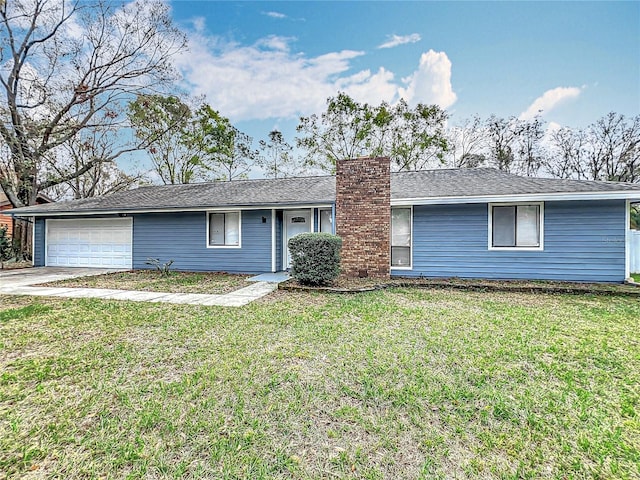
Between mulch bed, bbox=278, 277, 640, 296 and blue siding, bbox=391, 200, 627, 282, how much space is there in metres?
0.40

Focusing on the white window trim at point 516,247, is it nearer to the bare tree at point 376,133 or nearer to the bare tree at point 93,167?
the bare tree at point 376,133

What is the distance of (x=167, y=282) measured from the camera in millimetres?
8766

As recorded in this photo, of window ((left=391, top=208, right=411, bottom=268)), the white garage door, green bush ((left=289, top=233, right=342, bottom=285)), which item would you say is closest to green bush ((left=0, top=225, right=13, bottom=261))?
the white garage door

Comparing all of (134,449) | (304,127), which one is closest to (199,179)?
(304,127)

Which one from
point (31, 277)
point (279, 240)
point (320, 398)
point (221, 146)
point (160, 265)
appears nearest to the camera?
point (320, 398)

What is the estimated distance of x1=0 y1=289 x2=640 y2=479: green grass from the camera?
6.49 feet

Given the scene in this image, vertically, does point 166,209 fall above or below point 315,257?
above

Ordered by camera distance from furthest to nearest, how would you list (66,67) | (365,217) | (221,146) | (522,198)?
(221,146)
(66,67)
(365,217)
(522,198)

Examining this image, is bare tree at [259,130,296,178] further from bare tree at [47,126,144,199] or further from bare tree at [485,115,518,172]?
bare tree at [485,115,518,172]

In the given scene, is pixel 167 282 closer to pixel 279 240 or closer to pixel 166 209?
pixel 166 209

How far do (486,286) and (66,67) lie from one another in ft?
63.6

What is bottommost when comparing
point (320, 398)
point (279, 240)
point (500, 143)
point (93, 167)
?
point (320, 398)

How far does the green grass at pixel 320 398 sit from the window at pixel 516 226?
3647 mm

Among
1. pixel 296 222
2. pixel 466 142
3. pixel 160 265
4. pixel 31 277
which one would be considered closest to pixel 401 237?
pixel 296 222
